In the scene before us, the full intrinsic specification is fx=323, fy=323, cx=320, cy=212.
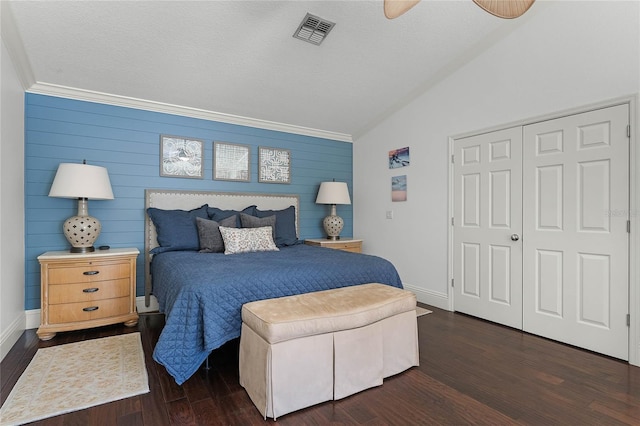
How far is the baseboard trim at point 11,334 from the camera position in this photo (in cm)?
234

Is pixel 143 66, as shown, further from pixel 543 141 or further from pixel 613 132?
pixel 613 132

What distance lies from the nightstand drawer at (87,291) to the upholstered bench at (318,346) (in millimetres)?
1767

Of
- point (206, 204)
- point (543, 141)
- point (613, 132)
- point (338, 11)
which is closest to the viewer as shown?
point (613, 132)

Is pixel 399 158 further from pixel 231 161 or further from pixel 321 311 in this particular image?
pixel 321 311

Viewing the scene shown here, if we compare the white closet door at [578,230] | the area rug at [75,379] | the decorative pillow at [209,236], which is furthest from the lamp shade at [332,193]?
the area rug at [75,379]

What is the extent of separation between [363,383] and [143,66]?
3.23m

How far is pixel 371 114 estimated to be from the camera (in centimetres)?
446

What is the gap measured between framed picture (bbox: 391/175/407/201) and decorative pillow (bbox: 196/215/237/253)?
2316 millimetres

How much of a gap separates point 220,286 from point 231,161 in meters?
2.45

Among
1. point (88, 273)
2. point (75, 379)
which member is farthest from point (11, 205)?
point (75, 379)

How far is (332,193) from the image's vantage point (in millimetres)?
4508

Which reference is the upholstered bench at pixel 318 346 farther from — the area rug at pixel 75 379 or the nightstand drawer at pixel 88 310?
the nightstand drawer at pixel 88 310

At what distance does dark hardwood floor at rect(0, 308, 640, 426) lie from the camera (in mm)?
1691

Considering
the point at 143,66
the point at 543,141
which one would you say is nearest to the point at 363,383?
the point at 543,141
